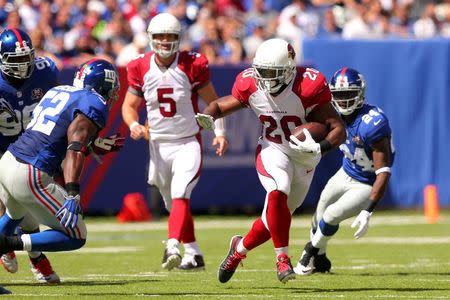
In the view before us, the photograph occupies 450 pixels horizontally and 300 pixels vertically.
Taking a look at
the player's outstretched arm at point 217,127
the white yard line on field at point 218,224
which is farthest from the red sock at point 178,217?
the white yard line on field at point 218,224

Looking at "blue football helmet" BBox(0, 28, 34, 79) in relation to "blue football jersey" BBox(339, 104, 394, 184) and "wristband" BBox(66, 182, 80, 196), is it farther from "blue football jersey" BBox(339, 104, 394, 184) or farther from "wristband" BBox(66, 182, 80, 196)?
"blue football jersey" BBox(339, 104, 394, 184)

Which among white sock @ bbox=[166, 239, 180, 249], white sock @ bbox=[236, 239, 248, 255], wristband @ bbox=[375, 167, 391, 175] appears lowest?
white sock @ bbox=[166, 239, 180, 249]

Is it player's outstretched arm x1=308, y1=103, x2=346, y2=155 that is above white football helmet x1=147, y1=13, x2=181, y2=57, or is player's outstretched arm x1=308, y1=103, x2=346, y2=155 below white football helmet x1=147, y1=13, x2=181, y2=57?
below

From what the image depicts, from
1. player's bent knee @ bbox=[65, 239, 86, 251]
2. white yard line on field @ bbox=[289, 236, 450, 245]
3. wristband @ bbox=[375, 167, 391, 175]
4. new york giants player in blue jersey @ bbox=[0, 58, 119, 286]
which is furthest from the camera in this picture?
white yard line on field @ bbox=[289, 236, 450, 245]

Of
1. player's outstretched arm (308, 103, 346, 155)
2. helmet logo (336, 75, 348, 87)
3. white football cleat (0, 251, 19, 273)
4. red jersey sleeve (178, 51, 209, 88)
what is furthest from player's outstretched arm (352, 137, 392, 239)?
white football cleat (0, 251, 19, 273)

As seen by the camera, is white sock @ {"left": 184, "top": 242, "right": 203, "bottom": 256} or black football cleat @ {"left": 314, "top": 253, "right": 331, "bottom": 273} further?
white sock @ {"left": 184, "top": 242, "right": 203, "bottom": 256}

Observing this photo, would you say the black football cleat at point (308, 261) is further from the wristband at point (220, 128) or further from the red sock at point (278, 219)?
the red sock at point (278, 219)

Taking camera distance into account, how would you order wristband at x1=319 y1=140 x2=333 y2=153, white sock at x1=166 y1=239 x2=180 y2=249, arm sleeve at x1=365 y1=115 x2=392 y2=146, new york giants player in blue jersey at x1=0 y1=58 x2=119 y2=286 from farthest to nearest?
arm sleeve at x1=365 y1=115 x2=392 y2=146 → white sock at x1=166 y1=239 x2=180 y2=249 → wristband at x1=319 y1=140 x2=333 y2=153 → new york giants player in blue jersey at x1=0 y1=58 x2=119 y2=286

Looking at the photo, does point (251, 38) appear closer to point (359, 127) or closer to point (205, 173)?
point (205, 173)

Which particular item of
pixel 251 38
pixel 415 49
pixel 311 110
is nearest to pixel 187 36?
pixel 251 38

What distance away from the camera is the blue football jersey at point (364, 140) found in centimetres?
876

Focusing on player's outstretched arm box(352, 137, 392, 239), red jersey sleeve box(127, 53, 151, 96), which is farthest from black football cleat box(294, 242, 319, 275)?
red jersey sleeve box(127, 53, 151, 96)

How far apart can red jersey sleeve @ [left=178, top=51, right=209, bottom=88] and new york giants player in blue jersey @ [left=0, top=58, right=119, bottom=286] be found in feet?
6.82

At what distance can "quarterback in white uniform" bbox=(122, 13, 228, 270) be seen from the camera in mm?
9203
